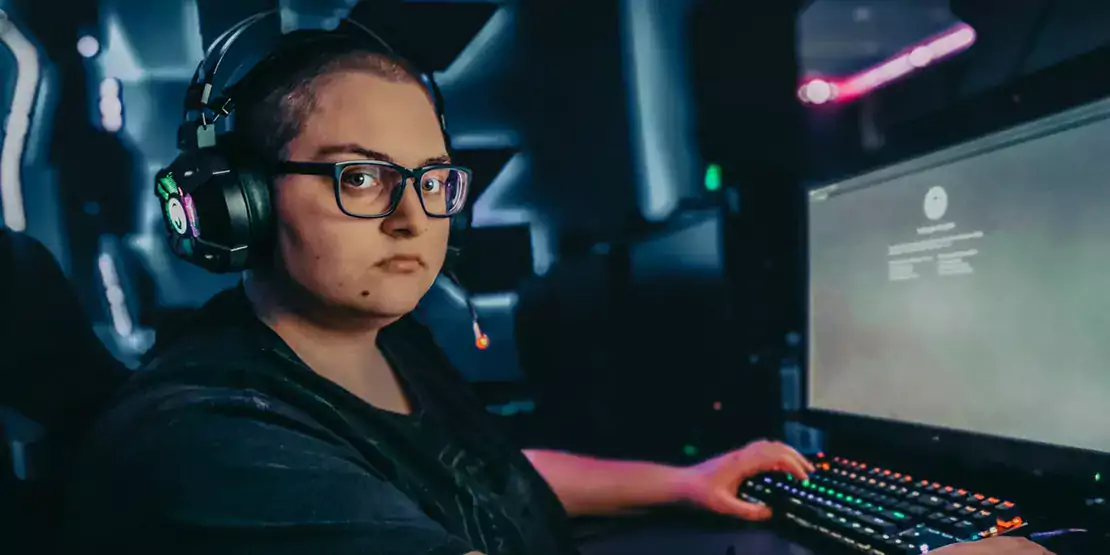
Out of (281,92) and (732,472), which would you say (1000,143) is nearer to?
(732,472)

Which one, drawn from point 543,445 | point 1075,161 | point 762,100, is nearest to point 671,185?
point 762,100

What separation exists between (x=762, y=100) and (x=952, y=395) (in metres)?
0.68

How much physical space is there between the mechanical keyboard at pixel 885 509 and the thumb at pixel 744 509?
0.01 meters

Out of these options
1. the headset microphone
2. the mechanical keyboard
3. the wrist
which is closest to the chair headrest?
the headset microphone

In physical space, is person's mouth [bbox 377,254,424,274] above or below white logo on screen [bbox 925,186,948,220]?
below

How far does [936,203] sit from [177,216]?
0.98 m

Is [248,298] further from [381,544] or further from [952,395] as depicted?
[952,395]

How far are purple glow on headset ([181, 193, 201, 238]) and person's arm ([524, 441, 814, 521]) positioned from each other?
653 mm

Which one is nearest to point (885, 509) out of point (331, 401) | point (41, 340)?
point (331, 401)

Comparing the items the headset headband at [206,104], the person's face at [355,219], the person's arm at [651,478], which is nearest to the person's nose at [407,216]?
the person's face at [355,219]

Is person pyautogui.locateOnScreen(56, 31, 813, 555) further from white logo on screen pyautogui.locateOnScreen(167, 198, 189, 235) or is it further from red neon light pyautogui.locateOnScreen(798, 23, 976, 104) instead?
red neon light pyautogui.locateOnScreen(798, 23, 976, 104)

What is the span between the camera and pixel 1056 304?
2.72ft

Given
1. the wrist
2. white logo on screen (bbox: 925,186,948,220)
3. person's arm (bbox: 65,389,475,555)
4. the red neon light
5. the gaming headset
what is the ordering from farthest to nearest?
the red neon light
the wrist
white logo on screen (bbox: 925,186,948,220)
the gaming headset
person's arm (bbox: 65,389,475,555)

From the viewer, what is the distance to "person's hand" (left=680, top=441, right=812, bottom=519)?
43.7 inches
